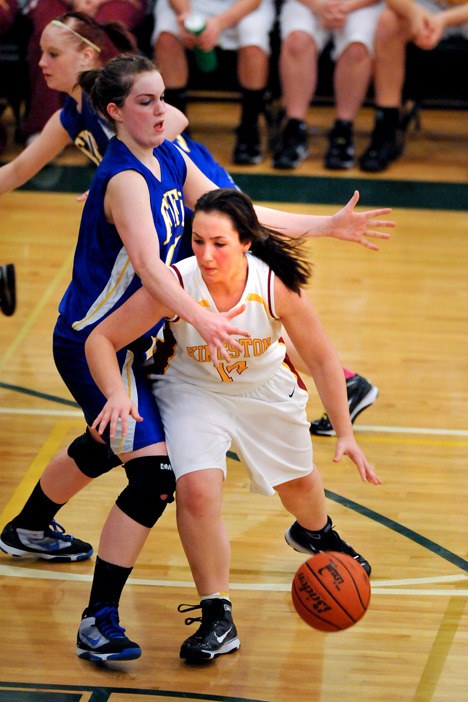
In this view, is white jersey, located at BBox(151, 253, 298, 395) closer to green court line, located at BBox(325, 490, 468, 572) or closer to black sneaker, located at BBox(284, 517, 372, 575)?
black sneaker, located at BBox(284, 517, 372, 575)

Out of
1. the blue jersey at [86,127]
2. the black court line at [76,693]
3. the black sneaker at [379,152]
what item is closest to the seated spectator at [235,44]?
the black sneaker at [379,152]

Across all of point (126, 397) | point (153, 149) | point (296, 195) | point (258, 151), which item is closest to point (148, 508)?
point (126, 397)

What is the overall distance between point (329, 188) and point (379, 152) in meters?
0.55

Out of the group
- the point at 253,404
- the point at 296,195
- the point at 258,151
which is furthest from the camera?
the point at 258,151

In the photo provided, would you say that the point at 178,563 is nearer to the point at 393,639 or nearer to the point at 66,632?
the point at 66,632

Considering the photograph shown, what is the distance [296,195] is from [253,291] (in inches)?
169

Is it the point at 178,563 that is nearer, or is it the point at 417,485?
the point at 178,563

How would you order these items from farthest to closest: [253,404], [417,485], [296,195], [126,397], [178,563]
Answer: [296,195]
[417,485]
[178,563]
[253,404]
[126,397]

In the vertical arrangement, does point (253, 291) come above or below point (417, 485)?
above

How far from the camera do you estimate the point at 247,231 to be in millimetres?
3217

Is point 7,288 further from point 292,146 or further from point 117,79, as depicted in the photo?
point 292,146

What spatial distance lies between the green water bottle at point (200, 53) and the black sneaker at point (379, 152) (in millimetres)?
1223

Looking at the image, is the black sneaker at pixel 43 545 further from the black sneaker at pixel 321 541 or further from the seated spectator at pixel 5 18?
the seated spectator at pixel 5 18

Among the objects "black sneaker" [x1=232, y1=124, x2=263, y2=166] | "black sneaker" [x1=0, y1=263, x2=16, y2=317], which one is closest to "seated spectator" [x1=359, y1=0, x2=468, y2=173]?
"black sneaker" [x1=232, y1=124, x2=263, y2=166]
